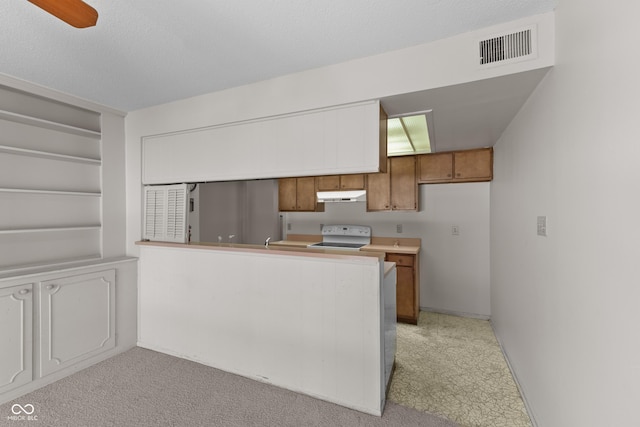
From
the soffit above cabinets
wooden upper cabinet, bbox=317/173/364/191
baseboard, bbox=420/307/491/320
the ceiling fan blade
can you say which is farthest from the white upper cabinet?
baseboard, bbox=420/307/491/320

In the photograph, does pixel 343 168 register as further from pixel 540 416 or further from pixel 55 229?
pixel 55 229

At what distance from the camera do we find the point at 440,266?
402 centimetres

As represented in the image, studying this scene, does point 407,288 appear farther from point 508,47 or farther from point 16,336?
point 16,336

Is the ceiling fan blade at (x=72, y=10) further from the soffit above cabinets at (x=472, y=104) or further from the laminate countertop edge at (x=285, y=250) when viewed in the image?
the laminate countertop edge at (x=285, y=250)

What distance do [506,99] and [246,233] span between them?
13.8 feet

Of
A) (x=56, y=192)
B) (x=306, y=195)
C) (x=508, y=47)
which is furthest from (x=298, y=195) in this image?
(x=508, y=47)

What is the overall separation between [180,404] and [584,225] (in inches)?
107

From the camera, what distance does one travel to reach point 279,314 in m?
2.34

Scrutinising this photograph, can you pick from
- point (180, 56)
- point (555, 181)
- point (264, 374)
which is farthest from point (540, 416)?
point (180, 56)

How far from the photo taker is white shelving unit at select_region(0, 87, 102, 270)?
236 cm

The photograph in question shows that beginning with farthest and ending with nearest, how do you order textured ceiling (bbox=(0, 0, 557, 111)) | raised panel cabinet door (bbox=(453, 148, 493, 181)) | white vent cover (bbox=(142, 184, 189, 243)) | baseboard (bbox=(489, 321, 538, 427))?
raised panel cabinet door (bbox=(453, 148, 493, 181)) → white vent cover (bbox=(142, 184, 189, 243)) → baseboard (bbox=(489, 321, 538, 427)) → textured ceiling (bbox=(0, 0, 557, 111))

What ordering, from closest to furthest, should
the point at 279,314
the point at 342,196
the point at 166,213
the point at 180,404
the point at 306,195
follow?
the point at 180,404 → the point at 279,314 → the point at 166,213 → the point at 342,196 → the point at 306,195

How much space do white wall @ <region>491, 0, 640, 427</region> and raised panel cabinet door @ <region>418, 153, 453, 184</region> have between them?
64.1 inches

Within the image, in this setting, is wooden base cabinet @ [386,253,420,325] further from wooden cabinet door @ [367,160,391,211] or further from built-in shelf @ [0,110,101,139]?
built-in shelf @ [0,110,101,139]
